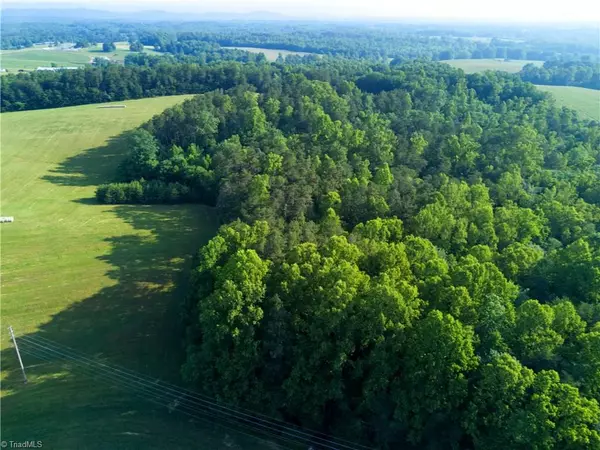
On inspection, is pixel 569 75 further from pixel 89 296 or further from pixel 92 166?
pixel 89 296

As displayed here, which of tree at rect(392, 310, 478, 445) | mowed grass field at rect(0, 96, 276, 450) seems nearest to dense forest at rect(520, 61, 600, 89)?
mowed grass field at rect(0, 96, 276, 450)

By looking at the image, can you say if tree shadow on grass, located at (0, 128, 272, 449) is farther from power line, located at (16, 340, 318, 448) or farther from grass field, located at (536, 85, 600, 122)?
grass field, located at (536, 85, 600, 122)

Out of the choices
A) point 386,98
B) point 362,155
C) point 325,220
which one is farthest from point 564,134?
point 325,220

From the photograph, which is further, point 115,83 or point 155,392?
point 115,83

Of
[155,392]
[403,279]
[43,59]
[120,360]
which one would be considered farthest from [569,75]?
[43,59]

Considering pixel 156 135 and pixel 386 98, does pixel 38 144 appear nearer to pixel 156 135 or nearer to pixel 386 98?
pixel 156 135

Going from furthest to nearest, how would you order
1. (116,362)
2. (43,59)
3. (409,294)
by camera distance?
(43,59) < (116,362) < (409,294)

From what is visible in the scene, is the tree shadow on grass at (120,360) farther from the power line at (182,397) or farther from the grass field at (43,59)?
the grass field at (43,59)

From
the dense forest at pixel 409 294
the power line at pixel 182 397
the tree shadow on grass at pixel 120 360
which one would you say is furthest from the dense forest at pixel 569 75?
the power line at pixel 182 397
